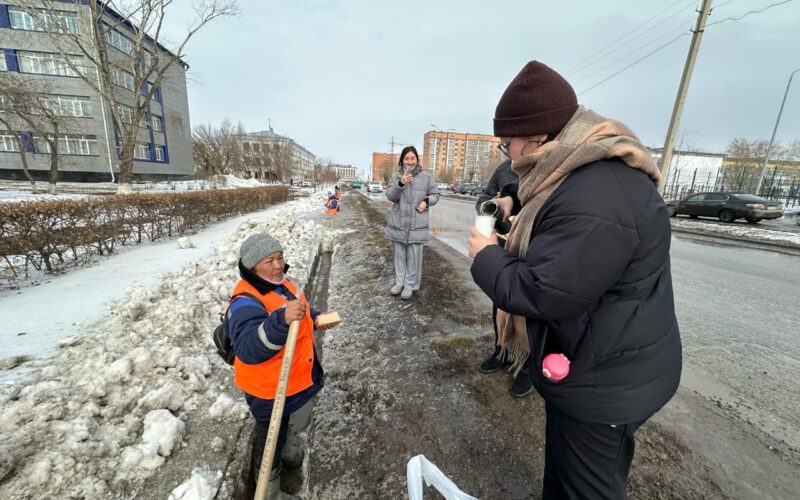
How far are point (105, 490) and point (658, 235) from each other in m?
2.74

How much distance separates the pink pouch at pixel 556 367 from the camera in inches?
42.9

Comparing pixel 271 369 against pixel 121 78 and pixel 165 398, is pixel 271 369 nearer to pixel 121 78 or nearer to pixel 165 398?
pixel 165 398

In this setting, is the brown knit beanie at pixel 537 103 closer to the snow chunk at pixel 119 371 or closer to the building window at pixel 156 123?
the snow chunk at pixel 119 371

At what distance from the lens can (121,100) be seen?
32.8 metres

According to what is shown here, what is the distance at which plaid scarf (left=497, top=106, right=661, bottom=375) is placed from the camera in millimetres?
993

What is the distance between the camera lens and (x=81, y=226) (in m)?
5.32

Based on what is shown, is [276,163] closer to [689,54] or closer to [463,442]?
[689,54]

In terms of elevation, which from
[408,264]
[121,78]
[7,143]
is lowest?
[408,264]

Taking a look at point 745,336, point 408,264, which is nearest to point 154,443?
point 408,264

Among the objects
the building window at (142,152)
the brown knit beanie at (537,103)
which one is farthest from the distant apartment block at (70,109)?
the brown knit beanie at (537,103)

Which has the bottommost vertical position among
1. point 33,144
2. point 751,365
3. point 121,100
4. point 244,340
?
point 751,365

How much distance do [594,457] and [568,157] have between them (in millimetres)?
1071

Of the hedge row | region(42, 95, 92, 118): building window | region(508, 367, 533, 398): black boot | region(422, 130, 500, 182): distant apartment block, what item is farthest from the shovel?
region(422, 130, 500, 182): distant apartment block

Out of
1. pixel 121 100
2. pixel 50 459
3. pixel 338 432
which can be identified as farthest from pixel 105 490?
pixel 121 100
